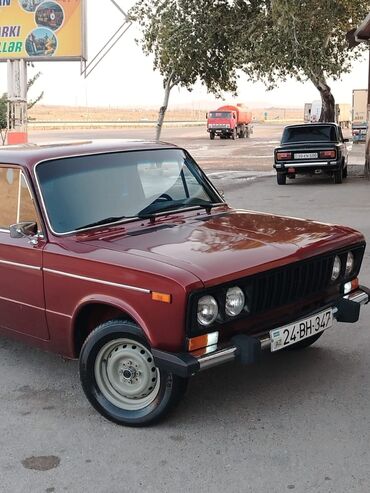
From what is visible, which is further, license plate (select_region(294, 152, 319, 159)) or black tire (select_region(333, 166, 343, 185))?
black tire (select_region(333, 166, 343, 185))

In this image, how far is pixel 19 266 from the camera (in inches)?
169

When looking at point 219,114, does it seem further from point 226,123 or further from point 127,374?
point 127,374

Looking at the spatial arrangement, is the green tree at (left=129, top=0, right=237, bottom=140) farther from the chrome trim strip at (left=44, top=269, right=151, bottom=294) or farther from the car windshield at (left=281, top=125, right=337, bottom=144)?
the chrome trim strip at (left=44, top=269, right=151, bottom=294)

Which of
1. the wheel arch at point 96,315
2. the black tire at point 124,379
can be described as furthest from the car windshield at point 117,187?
the black tire at point 124,379

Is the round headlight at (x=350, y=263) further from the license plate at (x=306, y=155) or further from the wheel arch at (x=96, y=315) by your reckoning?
the license plate at (x=306, y=155)

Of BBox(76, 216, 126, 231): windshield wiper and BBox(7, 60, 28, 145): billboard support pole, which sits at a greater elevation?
BBox(7, 60, 28, 145): billboard support pole

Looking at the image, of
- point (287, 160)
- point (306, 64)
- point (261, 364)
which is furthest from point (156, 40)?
point (261, 364)

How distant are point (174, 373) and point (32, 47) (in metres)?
26.3

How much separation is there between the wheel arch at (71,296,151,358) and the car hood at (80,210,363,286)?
315mm

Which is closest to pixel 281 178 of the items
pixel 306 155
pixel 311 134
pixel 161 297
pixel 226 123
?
pixel 306 155

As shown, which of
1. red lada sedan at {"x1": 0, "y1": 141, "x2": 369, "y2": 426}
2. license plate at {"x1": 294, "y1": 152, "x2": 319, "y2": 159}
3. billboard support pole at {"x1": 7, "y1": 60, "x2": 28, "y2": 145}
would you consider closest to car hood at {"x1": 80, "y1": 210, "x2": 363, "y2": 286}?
red lada sedan at {"x1": 0, "y1": 141, "x2": 369, "y2": 426}

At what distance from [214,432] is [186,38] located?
18639mm

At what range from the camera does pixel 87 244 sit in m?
4.00

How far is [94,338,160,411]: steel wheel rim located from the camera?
3797 millimetres
